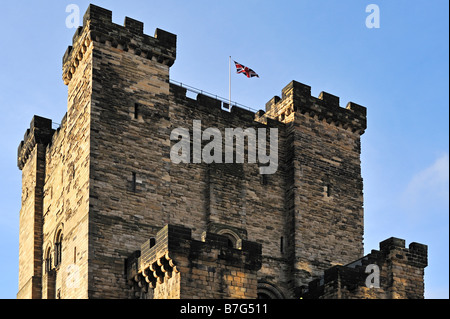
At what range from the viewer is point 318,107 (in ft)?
150

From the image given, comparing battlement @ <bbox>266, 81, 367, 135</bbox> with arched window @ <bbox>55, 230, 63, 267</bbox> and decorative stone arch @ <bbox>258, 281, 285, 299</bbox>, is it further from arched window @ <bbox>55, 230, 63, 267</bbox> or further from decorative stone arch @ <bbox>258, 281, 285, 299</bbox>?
arched window @ <bbox>55, 230, 63, 267</bbox>

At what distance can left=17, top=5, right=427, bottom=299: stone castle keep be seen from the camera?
1375 inches

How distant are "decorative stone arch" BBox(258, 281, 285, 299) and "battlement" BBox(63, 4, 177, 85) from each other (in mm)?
10967

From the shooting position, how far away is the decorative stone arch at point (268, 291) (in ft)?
134

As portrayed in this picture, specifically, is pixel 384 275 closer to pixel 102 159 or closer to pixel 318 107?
pixel 318 107

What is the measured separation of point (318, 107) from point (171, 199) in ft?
34.5

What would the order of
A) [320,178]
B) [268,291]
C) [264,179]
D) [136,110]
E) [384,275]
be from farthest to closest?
[320,178]
[264,179]
[268,291]
[136,110]
[384,275]

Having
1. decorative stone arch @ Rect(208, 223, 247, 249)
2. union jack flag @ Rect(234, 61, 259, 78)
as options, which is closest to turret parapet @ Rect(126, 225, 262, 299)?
decorative stone arch @ Rect(208, 223, 247, 249)

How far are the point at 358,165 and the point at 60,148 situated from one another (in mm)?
15180

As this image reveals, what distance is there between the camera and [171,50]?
41.6 metres

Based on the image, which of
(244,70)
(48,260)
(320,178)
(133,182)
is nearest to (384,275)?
(320,178)

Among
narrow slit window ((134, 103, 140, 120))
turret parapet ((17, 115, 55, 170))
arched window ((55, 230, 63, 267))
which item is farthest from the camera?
turret parapet ((17, 115, 55, 170))

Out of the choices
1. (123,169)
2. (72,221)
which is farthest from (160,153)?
(72,221)
